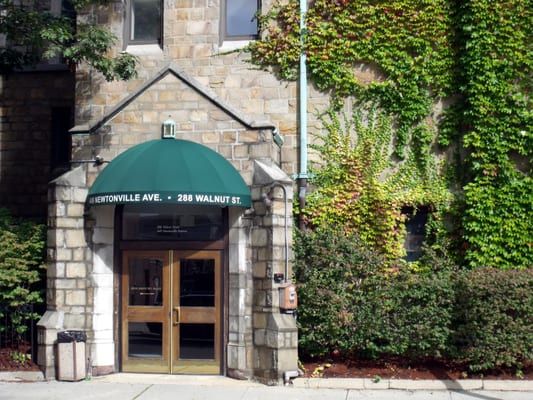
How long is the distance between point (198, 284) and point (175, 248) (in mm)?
788

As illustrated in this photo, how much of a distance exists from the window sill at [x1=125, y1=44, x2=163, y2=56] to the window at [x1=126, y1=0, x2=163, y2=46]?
0.33ft

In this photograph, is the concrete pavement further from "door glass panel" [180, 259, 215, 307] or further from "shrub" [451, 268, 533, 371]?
"door glass panel" [180, 259, 215, 307]

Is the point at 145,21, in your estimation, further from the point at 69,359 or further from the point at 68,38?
the point at 69,359

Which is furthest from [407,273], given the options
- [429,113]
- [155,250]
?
[155,250]

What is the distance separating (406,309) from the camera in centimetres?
1143

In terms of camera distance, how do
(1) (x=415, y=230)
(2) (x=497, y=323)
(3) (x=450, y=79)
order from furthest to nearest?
(1) (x=415, y=230) → (3) (x=450, y=79) → (2) (x=497, y=323)

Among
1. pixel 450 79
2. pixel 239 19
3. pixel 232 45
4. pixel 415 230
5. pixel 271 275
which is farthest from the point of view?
pixel 239 19

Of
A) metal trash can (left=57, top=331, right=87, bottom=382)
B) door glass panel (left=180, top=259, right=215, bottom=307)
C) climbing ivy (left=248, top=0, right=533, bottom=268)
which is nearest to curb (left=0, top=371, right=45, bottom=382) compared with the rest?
metal trash can (left=57, top=331, right=87, bottom=382)

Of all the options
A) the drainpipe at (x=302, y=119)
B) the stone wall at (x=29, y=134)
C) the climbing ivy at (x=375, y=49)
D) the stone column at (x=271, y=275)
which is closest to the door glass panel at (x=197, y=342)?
the stone column at (x=271, y=275)

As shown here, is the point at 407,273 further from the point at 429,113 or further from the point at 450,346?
the point at 429,113

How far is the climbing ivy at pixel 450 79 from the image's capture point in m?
12.4

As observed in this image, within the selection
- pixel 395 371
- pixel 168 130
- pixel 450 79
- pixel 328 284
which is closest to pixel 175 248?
pixel 168 130

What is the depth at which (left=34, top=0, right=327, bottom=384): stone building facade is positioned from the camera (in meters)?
11.4

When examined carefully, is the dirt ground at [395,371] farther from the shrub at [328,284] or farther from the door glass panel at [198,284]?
the door glass panel at [198,284]
